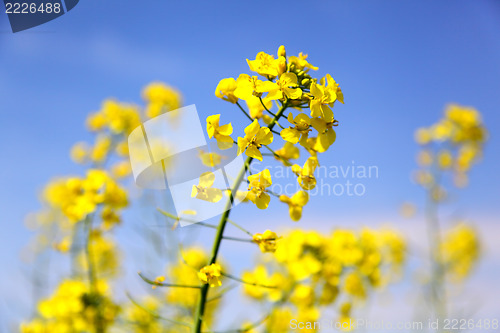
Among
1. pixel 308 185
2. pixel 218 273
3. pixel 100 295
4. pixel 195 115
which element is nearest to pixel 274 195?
pixel 308 185

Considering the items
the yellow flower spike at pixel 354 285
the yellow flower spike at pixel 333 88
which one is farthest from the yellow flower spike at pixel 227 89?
the yellow flower spike at pixel 354 285

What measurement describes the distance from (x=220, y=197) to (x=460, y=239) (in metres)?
8.69

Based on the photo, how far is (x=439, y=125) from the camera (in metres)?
5.64

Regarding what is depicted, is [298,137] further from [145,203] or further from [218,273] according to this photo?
[145,203]

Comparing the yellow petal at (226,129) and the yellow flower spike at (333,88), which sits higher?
the yellow flower spike at (333,88)

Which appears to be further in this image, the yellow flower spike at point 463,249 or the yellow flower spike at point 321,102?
the yellow flower spike at point 463,249

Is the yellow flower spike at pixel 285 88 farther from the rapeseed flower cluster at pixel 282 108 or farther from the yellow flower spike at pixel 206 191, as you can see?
the yellow flower spike at pixel 206 191

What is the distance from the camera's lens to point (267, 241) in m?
1.57

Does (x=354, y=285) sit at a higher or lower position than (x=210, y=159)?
lower

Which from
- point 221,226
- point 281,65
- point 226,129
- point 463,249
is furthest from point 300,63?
point 463,249

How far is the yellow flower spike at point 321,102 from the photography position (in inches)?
57.2

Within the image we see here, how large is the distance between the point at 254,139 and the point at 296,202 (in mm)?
381

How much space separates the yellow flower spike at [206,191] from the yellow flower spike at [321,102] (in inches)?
20.2

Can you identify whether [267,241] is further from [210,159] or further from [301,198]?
[210,159]
